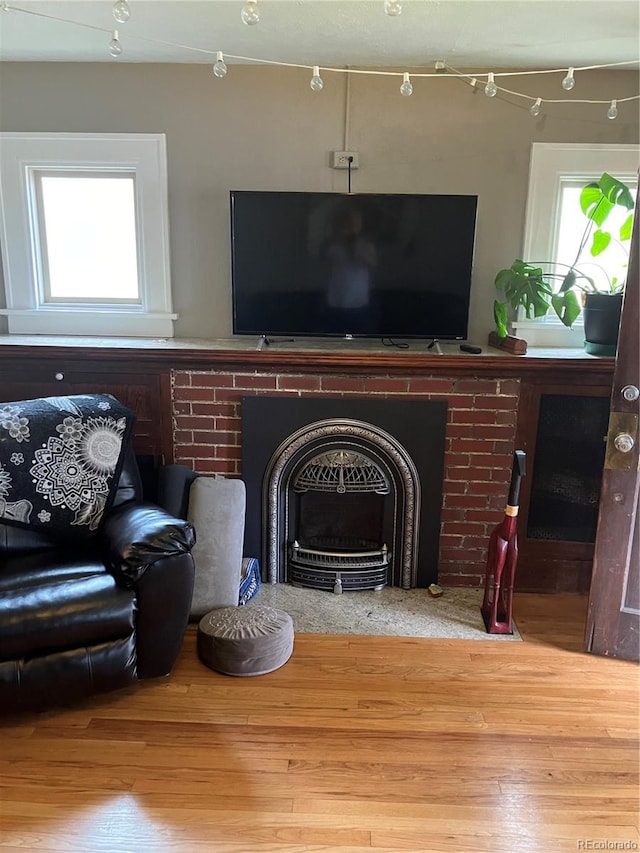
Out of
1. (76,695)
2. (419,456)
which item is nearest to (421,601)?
(419,456)

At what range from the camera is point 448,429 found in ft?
9.38

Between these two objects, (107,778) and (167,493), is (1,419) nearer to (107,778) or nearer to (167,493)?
(167,493)

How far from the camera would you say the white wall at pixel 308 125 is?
281cm

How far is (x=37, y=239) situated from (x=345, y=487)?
193 centimetres

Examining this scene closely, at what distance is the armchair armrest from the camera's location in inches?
82.6

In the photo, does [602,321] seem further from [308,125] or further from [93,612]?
[93,612]

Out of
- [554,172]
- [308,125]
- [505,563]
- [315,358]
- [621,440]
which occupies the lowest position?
[505,563]

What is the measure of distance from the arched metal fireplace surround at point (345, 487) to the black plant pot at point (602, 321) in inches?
29.1

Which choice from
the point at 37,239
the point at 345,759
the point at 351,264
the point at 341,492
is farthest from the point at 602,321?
the point at 37,239

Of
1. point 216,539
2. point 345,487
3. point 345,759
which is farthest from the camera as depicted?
point 345,487

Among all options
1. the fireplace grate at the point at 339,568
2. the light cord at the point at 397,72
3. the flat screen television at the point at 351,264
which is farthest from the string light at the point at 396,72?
the fireplace grate at the point at 339,568

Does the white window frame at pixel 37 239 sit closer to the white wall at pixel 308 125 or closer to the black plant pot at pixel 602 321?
the white wall at pixel 308 125

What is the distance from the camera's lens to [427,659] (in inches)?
96.1

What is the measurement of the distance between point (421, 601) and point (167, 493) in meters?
1.27
